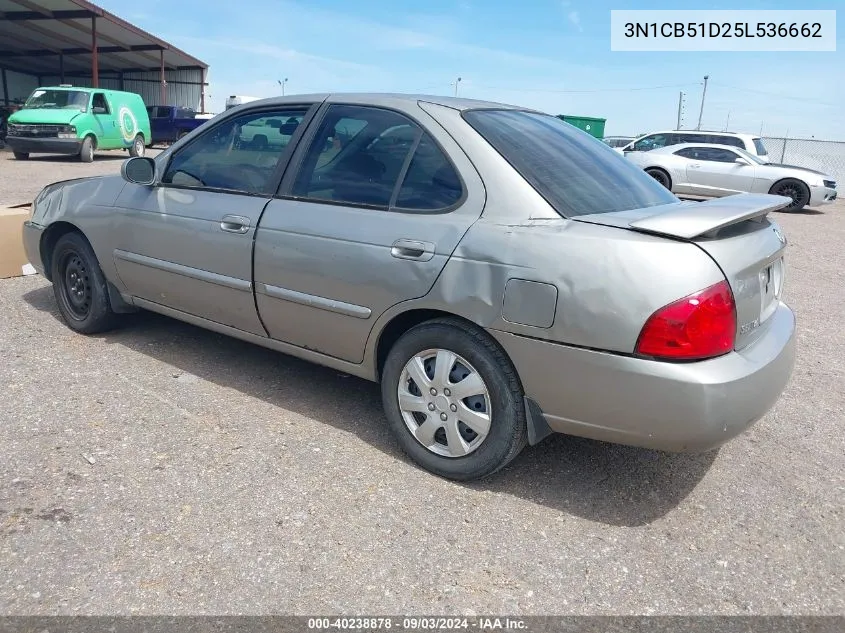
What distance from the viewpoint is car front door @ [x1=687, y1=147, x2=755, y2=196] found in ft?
51.0

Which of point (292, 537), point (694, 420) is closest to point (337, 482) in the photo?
point (292, 537)

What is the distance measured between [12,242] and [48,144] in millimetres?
13581

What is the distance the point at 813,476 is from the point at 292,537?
2377 millimetres

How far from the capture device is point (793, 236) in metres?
11.5

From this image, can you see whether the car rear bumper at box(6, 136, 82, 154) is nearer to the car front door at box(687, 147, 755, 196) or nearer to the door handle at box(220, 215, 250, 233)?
the car front door at box(687, 147, 755, 196)

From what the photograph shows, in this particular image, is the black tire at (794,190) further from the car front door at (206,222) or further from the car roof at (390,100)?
the car front door at (206,222)

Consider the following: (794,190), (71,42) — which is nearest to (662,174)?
(794,190)

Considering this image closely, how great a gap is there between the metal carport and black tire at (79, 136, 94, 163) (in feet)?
22.8

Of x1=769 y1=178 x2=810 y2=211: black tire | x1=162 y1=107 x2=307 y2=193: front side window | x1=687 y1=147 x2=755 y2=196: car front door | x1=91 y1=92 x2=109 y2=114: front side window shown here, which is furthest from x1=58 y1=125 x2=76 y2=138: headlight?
x1=769 y1=178 x2=810 y2=211: black tire

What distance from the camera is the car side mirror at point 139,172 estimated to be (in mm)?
4027

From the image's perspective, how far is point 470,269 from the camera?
2.79m

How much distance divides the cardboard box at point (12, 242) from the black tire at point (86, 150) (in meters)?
13.5

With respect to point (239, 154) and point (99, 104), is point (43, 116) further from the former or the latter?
point (239, 154)

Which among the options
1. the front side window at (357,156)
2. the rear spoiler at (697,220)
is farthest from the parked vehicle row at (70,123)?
the rear spoiler at (697,220)
